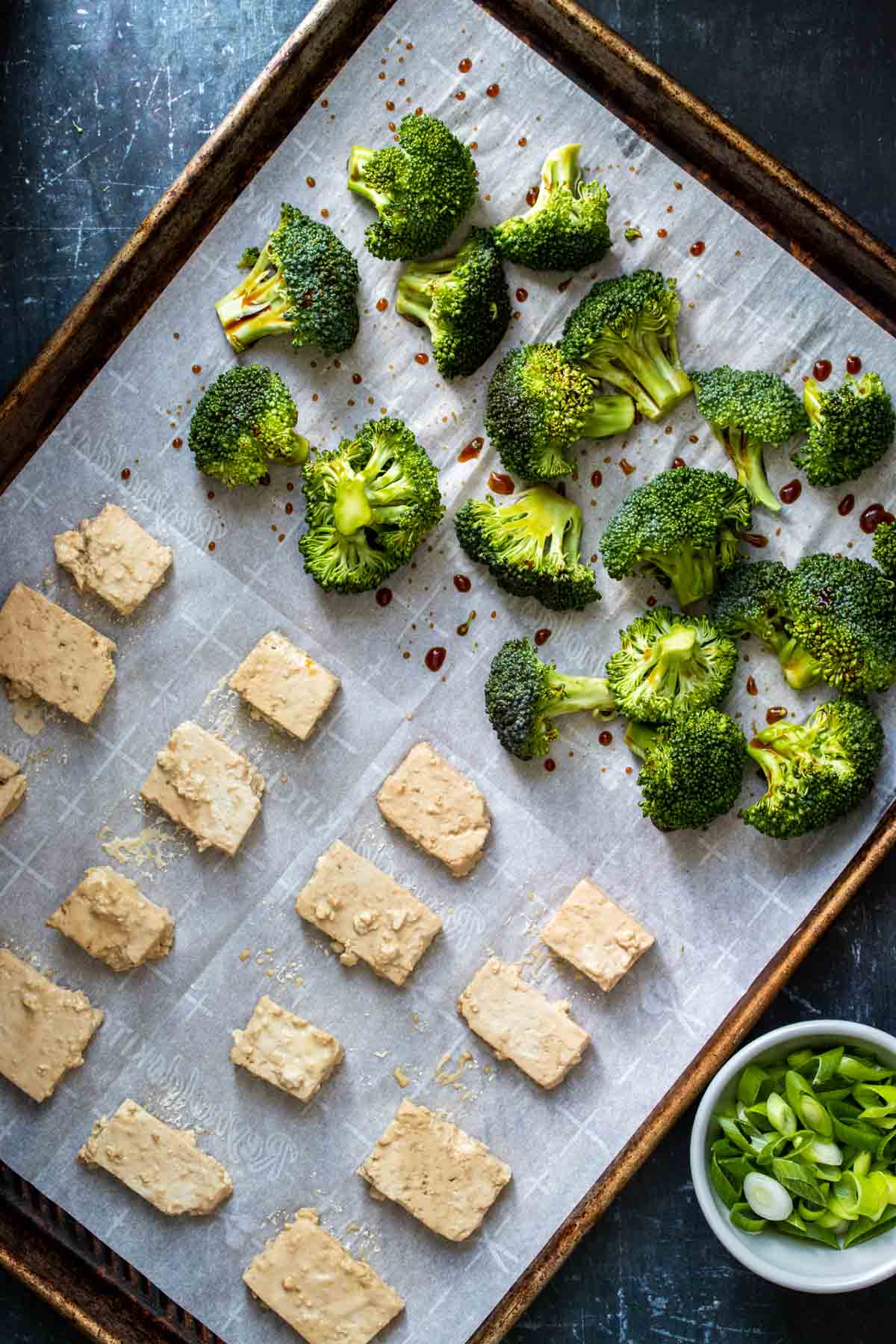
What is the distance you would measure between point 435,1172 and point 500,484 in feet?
8.14

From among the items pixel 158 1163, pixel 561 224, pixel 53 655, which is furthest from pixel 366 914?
pixel 561 224

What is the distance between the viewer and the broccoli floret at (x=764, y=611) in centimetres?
486

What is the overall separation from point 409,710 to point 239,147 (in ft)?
7.00

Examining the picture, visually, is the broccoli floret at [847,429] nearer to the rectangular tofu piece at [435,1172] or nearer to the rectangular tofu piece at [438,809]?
the rectangular tofu piece at [438,809]

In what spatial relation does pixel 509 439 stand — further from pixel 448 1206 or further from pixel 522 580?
pixel 448 1206

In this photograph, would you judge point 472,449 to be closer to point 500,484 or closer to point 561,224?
point 500,484

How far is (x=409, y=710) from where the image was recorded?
16.5 ft

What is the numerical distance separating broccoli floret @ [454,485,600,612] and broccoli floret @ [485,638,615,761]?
227 mm

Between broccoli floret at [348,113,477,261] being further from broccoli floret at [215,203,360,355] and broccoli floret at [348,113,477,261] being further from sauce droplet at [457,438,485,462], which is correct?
sauce droplet at [457,438,485,462]

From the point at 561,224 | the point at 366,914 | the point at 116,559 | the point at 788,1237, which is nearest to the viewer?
the point at 788,1237

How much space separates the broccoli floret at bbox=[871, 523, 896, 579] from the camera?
15.8 feet

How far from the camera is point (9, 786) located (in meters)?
5.01

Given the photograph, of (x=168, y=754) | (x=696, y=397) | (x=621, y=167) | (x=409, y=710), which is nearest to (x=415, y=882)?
(x=409, y=710)

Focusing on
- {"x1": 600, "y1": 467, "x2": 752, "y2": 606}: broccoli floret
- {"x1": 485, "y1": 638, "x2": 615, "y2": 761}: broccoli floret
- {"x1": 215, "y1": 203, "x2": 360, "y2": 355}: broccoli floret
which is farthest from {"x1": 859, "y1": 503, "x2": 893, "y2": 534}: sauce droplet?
{"x1": 215, "y1": 203, "x2": 360, "y2": 355}: broccoli floret
